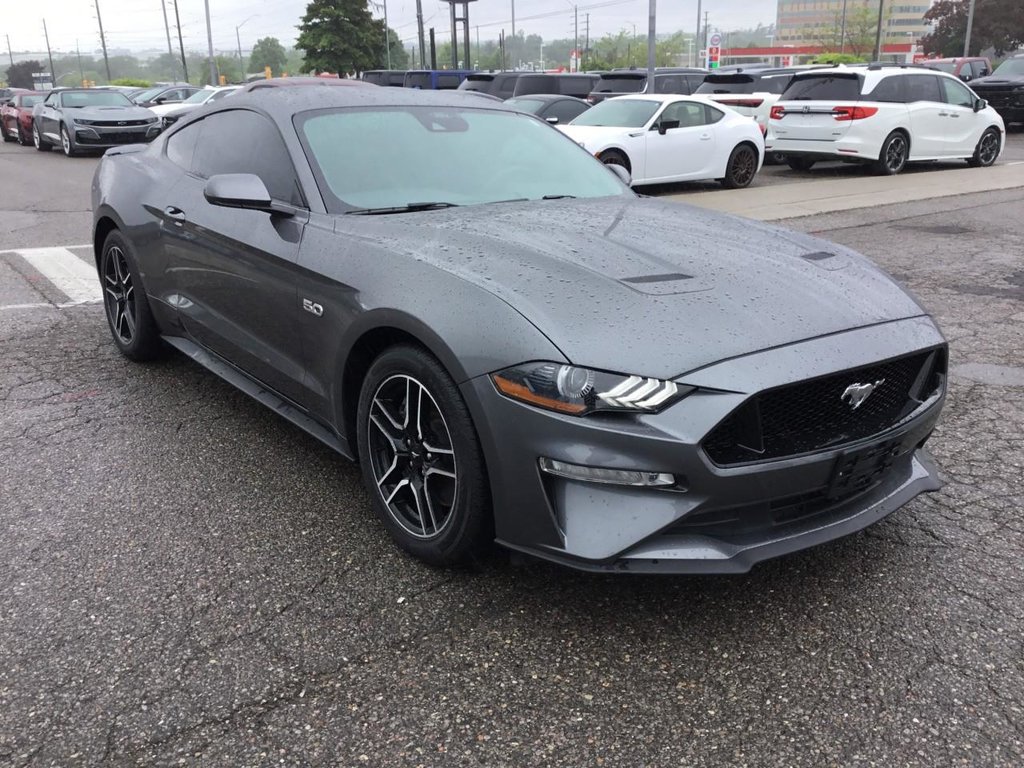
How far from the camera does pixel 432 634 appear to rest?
2689 mm

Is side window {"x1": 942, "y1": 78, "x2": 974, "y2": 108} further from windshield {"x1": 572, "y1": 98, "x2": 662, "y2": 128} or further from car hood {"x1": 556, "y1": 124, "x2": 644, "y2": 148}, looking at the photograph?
car hood {"x1": 556, "y1": 124, "x2": 644, "y2": 148}

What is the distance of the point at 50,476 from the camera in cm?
381

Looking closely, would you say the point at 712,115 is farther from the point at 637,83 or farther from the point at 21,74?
the point at 21,74

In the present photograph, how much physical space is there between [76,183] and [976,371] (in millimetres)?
14608

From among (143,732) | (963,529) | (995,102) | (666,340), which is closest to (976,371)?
(963,529)

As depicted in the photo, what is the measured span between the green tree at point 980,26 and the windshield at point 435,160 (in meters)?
65.0

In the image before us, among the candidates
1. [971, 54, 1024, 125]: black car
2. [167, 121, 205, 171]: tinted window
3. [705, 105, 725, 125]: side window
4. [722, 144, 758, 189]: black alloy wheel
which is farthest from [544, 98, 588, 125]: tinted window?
[971, 54, 1024, 125]: black car

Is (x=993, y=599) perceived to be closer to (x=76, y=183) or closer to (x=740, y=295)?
(x=740, y=295)

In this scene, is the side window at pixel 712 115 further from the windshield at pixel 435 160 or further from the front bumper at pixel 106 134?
the front bumper at pixel 106 134

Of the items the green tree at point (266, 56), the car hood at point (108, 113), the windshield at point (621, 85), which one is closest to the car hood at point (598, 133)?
the windshield at point (621, 85)

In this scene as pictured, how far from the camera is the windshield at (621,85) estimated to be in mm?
20188

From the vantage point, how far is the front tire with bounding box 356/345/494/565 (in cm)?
271

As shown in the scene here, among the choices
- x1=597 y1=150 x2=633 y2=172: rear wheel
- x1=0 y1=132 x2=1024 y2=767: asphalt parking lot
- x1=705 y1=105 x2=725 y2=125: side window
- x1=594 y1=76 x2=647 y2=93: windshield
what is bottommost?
x1=0 y1=132 x2=1024 y2=767: asphalt parking lot

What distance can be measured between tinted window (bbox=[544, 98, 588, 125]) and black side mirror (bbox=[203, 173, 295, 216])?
11774 millimetres
